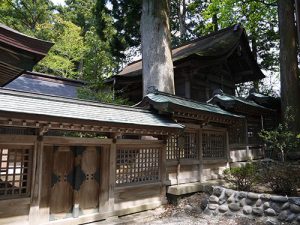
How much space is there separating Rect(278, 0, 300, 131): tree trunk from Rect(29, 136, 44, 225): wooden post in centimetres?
1223

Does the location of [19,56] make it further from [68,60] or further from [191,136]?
[68,60]

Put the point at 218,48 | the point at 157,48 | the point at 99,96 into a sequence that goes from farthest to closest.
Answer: the point at 218,48
the point at 99,96
the point at 157,48

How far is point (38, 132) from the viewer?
20.1 ft

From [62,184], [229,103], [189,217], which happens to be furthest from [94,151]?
→ [229,103]

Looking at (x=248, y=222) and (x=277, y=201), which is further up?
(x=277, y=201)

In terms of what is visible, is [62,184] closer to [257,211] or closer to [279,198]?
[257,211]

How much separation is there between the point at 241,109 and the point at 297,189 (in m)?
4.76

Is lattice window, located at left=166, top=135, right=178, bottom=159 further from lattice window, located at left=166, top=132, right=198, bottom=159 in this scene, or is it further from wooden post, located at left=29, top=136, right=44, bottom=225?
wooden post, located at left=29, top=136, right=44, bottom=225

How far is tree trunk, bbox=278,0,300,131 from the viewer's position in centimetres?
1395

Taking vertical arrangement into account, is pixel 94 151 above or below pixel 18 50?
below

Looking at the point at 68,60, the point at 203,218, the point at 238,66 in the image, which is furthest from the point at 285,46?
the point at 68,60

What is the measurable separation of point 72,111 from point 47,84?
13.8 meters

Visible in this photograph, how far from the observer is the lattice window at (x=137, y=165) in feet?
25.2

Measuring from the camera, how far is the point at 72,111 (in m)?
6.35
